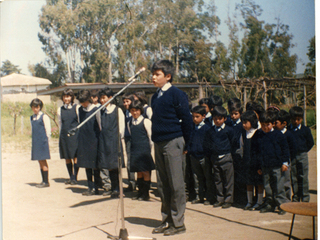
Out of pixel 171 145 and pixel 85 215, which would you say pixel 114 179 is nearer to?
pixel 85 215

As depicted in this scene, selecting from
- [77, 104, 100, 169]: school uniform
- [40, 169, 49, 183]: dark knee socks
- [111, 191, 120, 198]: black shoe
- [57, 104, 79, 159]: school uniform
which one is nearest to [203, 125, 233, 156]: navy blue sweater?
[111, 191, 120, 198]: black shoe

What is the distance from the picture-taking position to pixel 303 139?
3713 millimetres

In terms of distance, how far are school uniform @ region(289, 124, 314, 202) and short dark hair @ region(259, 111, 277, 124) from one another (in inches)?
10.2

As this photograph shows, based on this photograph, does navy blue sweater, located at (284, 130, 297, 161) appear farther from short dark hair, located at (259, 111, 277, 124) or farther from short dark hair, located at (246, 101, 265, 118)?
short dark hair, located at (246, 101, 265, 118)

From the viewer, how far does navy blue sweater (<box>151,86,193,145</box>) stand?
3.29 m

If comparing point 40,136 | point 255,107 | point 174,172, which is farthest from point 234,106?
point 40,136

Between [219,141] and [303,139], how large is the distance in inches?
32.1

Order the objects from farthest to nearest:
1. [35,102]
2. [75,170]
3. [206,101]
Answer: [75,170] < [35,102] < [206,101]

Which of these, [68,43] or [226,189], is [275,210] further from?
[68,43]

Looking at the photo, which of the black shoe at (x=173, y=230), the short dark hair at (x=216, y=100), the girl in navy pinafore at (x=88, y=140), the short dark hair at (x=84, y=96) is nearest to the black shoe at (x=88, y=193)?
the girl in navy pinafore at (x=88, y=140)

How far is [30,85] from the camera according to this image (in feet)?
14.8

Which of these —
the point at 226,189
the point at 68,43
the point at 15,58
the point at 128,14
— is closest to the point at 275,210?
the point at 226,189

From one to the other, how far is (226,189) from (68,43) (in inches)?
96.9

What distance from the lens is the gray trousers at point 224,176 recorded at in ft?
12.9
